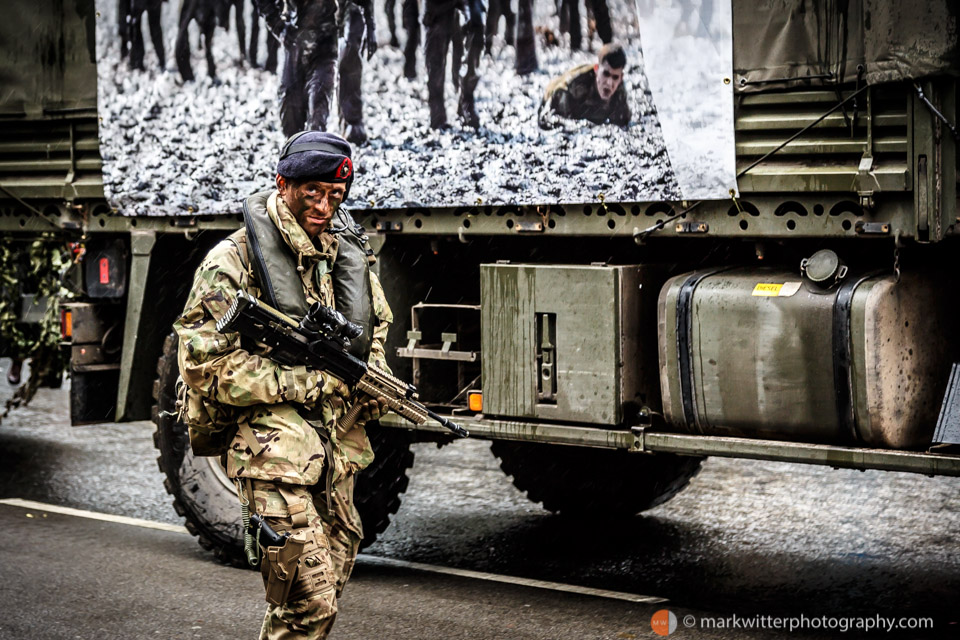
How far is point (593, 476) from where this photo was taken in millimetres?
7473

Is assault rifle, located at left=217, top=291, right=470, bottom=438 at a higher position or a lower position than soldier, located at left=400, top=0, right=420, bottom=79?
lower

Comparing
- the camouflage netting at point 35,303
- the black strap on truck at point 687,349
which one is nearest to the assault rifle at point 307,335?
the black strap on truck at point 687,349

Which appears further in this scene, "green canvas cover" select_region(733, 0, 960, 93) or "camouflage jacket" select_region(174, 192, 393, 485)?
"green canvas cover" select_region(733, 0, 960, 93)

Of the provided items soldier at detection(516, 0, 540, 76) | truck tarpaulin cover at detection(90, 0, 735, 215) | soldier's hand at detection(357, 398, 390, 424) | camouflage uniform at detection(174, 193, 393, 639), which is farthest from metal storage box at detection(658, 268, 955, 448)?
camouflage uniform at detection(174, 193, 393, 639)

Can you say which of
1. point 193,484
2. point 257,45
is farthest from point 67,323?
point 257,45

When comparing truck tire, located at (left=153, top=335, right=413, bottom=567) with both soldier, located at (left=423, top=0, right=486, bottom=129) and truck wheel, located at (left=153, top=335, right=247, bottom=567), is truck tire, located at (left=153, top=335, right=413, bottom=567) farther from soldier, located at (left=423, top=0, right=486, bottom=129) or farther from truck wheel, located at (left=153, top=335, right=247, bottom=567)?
soldier, located at (left=423, top=0, right=486, bottom=129)

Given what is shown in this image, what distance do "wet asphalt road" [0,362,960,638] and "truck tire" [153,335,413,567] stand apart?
21 cm

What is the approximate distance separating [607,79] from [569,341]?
1.10 meters

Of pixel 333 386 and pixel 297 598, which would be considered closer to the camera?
pixel 297 598

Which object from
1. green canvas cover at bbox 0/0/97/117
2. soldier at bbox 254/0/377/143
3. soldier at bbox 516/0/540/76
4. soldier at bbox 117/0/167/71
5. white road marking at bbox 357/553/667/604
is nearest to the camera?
soldier at bbox 516/0/540/76

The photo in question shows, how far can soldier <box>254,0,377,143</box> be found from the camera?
6.41m

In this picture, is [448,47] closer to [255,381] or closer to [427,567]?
[255,381]

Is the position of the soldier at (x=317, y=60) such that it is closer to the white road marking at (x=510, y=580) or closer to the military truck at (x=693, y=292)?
the military truck at (x=693, y=292)

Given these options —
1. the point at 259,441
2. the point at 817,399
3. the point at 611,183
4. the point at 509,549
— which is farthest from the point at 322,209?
the point at 509,549
